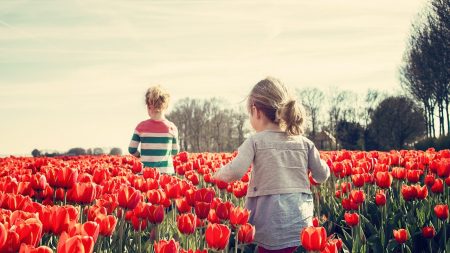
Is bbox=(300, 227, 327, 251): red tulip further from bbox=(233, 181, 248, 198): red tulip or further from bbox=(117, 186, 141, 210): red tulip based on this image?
bbox=(233, 181, 248, 198): red tulip

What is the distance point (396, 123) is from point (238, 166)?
3939 cm

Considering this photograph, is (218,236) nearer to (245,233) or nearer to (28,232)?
(245,233)

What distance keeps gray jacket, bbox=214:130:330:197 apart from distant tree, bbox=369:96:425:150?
124ft

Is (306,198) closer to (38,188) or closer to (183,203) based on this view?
(183,203)

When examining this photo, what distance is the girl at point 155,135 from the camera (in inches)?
290

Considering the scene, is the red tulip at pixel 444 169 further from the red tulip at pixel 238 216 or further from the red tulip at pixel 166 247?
the red tulip at pixel 166 247

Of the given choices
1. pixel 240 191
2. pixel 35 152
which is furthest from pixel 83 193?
pixel 35 152

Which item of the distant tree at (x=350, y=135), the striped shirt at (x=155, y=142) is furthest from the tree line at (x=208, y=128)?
the striped shirt at (x=155, y=142)

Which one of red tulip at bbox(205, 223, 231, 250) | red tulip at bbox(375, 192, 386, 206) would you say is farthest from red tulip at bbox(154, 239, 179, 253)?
red tulip at bbox(375, 192, 386, 206)

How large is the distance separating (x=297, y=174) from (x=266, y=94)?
2.40 ft

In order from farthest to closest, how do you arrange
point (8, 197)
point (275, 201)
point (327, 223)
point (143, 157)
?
point (143, 157) < point (327, 223) < point (275, 201) < point (8, 197)

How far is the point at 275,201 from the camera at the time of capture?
13.6 feet

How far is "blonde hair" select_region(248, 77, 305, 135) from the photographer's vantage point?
406cm

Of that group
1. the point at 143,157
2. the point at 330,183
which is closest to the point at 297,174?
the point at 330,183
